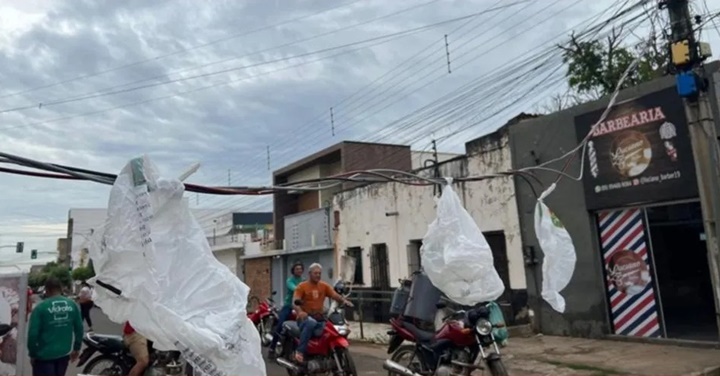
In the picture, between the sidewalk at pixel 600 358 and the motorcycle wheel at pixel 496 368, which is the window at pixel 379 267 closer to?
the sidewalk at pixel 600 358

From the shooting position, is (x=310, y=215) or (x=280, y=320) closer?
(x=280, y=320)

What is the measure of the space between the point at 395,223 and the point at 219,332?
13.1m

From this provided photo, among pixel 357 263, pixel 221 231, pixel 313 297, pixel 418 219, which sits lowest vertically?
pixel 313 297

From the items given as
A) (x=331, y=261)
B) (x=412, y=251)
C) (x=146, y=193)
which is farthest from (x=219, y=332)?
(x=331, y=261)

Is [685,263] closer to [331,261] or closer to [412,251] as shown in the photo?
[412,251]

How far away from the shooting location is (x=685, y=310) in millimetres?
11930

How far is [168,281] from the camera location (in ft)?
11.4

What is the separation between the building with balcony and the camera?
20.2 m

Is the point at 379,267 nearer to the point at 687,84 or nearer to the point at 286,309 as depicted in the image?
the point at 286,309

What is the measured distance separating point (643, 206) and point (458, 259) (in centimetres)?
617

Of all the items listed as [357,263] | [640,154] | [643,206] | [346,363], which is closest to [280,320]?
[346,363]

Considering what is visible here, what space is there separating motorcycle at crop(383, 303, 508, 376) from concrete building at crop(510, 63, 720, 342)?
5576 millimetres

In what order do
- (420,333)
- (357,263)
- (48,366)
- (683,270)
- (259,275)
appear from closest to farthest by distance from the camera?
(48,366), (420,333), (683,270), (357,263), (259,275)

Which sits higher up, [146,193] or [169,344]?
[146,193]
